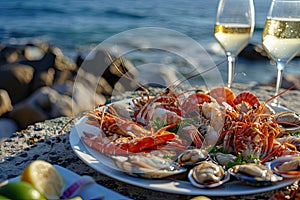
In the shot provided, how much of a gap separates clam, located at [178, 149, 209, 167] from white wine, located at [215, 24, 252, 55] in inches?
41.8

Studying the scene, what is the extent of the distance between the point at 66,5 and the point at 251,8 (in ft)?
52.5

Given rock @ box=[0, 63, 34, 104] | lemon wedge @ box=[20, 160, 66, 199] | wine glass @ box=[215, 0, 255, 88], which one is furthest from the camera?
→ rock @ box=[0, 63, 34, 104]

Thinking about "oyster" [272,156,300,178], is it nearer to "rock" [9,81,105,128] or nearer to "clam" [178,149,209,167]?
"clam" [178,149,209,167]

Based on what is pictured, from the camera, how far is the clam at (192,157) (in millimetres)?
1481

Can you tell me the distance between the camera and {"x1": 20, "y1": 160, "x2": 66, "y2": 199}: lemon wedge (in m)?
1.24

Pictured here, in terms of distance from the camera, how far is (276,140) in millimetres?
1737

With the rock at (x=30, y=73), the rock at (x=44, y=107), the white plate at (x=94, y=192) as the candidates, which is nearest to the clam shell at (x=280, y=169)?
the white plate at (x=94, y=192)

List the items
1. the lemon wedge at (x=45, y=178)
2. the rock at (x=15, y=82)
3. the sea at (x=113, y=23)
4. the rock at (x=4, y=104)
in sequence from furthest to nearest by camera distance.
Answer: the sea at (x=113, y=23)
the rock at (x=15, y=82)
the rock at (x=4, y=104)
the lemon wedge at (x=45, y=178)

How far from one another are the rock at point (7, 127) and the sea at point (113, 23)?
15.2 ft

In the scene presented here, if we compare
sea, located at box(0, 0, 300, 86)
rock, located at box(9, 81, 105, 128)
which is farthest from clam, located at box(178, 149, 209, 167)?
sea, located at box(0, 0, 300, 86)

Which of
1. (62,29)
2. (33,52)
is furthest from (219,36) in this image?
(62,29)

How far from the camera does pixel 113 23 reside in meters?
14.9

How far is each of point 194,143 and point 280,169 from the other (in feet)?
1.30

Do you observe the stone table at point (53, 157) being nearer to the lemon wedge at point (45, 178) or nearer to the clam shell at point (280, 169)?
the clam shell at point (280, 169)
